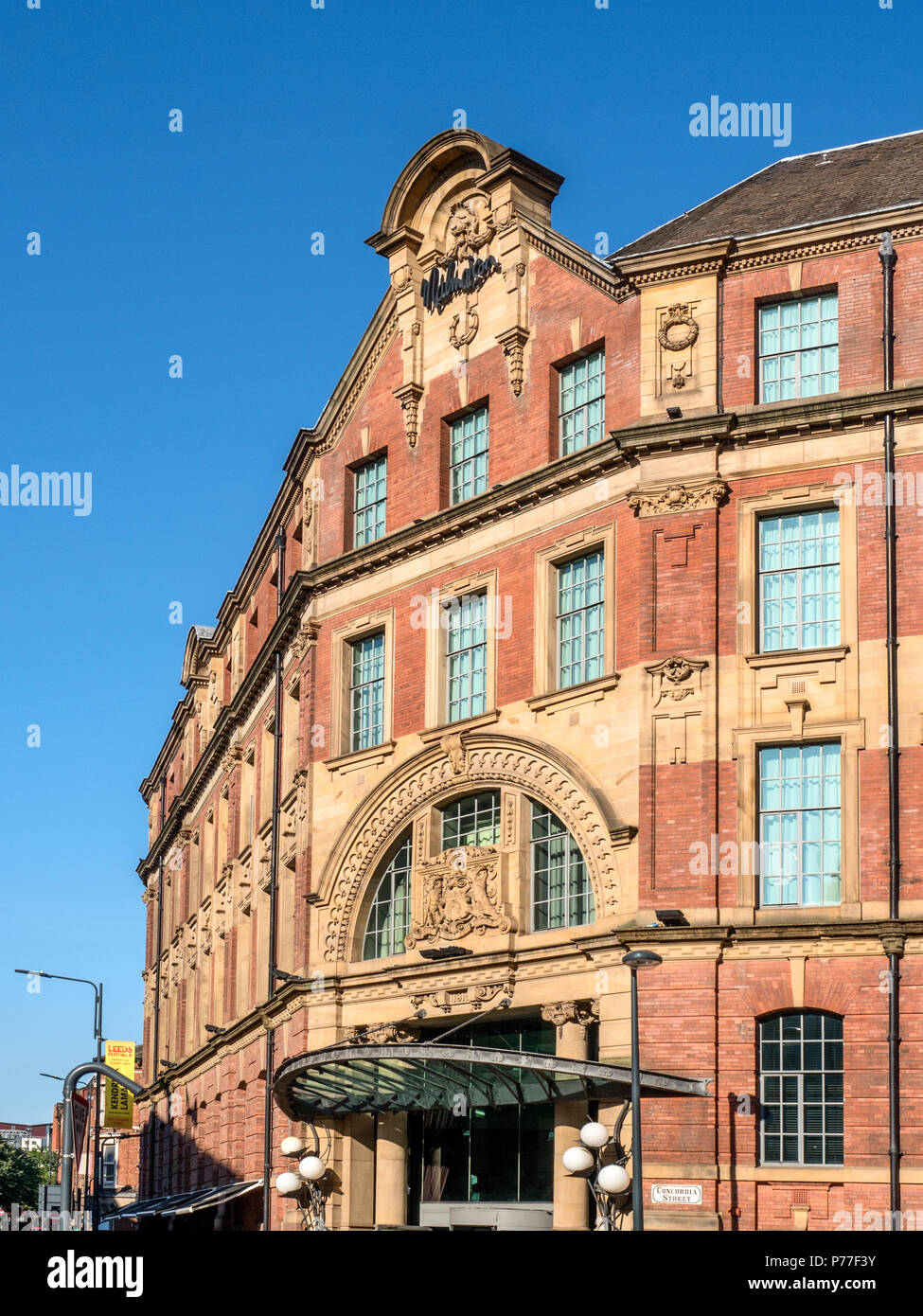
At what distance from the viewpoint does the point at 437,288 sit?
38.2 m

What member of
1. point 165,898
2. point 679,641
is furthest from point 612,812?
point 165,898

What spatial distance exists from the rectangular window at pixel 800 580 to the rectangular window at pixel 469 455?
7.41 metres

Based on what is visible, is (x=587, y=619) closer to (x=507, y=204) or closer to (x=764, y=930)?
(x=764, y=930)

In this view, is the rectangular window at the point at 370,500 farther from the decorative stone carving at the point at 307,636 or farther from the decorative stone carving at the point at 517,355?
the decorative stone carving at the point at 517,355

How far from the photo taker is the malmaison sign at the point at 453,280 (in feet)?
121

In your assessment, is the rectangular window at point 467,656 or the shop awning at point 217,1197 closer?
the rectangular window at point 467,656

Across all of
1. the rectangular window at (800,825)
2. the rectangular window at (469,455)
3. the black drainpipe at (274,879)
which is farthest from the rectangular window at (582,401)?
the black drainpipe at (274,879)

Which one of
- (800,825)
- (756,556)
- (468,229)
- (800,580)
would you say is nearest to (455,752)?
(756,556)

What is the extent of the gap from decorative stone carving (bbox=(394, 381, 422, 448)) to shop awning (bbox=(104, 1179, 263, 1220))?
1712 centimetres

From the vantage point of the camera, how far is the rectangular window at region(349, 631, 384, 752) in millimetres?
37812

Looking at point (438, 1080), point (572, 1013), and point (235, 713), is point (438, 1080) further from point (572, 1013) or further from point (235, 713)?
point (235, 713)

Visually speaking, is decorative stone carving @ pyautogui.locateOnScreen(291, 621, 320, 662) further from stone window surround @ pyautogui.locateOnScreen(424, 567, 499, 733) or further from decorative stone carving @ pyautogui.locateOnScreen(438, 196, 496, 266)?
decorative stone carving @ pyautogui.locateOnScreen(438, 196, 496, 266)

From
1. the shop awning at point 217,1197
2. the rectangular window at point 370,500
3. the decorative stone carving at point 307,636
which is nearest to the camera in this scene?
the rectangular window at point 370,500

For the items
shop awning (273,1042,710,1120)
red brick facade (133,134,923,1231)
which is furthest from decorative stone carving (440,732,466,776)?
shop awning (273,1042,710,1120)
